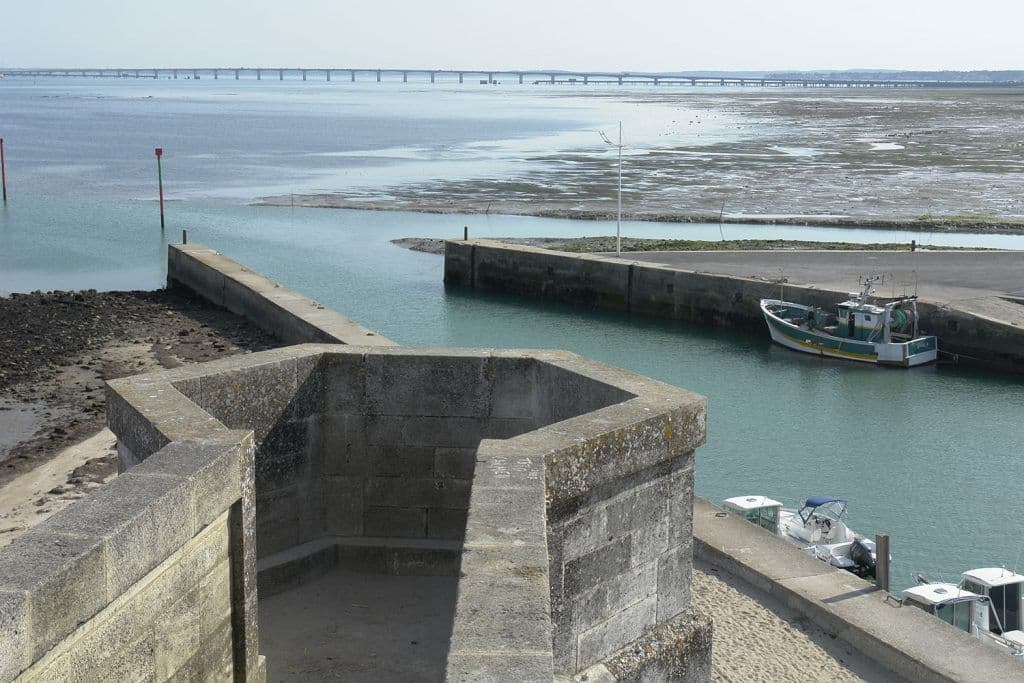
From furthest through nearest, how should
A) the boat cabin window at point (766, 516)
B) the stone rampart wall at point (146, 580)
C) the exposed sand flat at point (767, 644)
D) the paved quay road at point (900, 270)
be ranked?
1. the paved quay road at point (900, 270)
2. the boat cabin window at point (766, 516)
3. the exposed sand flat at point (767, 644)
4. the stone rampart wall at point (146, 580)

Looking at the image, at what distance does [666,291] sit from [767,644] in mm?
22463

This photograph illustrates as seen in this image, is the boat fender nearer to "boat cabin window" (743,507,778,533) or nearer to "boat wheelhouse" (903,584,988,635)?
"boat cabin window" (743,507,778,533)

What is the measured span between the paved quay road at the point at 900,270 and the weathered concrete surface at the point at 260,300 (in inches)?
505

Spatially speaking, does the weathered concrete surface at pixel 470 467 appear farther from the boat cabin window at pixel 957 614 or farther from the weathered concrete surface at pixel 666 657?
the boat cabin window at pixel 957 614

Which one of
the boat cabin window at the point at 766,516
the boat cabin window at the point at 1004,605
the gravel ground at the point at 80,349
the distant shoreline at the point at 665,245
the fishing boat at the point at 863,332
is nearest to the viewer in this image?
the boat cabin window at the point at 1004,605

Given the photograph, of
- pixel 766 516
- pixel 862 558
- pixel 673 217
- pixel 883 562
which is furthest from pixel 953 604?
pixel 673 217

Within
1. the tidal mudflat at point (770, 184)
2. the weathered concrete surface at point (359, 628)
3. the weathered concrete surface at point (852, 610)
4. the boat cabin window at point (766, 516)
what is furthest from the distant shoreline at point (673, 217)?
the weathered concrete surface at point (359, 628)

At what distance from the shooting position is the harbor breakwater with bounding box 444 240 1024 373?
27375 millimetres

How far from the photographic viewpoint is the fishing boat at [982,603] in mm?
12344

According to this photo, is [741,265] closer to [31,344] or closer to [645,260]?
[645,260]

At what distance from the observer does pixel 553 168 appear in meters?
70.2

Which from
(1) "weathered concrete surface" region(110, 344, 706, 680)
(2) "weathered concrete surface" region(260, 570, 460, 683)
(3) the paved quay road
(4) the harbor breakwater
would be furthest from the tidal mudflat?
(2) "weathered concrete surface" region(260, 570, 460, 683)

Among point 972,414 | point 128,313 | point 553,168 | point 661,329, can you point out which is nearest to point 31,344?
point 128,313

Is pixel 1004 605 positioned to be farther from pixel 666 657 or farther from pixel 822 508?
pixel 666 657
